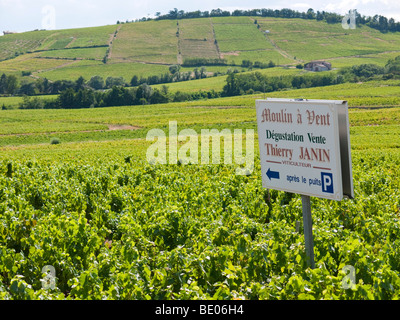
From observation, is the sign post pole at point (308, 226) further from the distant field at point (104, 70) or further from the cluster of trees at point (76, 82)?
the distant field at point (104, 70)

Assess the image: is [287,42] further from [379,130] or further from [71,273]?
[71,273]

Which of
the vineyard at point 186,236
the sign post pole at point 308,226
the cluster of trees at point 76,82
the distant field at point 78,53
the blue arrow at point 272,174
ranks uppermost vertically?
the distant field at point 78,53

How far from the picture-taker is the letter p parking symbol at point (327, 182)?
6.57 meters

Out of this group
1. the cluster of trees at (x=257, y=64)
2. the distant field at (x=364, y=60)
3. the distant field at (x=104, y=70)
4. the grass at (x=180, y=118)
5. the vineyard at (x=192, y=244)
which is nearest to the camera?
the vineyard at (x=192, y=244)

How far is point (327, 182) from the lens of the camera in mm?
6629

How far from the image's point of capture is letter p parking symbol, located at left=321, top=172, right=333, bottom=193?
657cm

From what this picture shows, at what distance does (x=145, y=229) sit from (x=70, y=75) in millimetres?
155410

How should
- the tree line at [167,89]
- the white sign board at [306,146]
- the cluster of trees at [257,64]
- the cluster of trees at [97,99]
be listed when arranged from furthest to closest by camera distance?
the cluster of trees at [257,64]
the tree line at [167,89]
the cluster of trees at [97,99]
the white sign board at [306,146]

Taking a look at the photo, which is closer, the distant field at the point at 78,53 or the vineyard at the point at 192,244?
the vineyard at the point at 192,244

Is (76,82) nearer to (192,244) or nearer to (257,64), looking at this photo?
(257,64)

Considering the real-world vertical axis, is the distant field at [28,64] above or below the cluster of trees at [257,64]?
above

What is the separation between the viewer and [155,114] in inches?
3654

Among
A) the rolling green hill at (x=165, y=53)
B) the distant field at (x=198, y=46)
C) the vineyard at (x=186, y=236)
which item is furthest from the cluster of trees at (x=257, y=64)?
the vineyard at (x=186, y=236)
